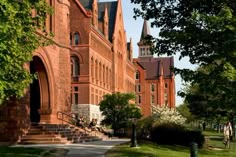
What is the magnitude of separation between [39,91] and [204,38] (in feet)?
74.7

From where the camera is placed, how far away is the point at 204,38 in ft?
48.9

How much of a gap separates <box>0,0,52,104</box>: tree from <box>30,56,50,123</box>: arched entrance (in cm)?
1581

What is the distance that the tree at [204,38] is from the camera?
14242 mm

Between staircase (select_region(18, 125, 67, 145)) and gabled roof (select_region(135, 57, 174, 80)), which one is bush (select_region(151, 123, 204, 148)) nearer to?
staircase (select_region(18, 125, 67, 145))

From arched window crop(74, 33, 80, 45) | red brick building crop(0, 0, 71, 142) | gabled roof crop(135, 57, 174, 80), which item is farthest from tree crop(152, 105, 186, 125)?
gabled roof crop(135, 57, 174, 80)

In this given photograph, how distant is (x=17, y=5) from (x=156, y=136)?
1469cm

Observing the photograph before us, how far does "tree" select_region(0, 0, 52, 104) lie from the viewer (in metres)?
14.5

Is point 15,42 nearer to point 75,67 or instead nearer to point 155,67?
point 75,67

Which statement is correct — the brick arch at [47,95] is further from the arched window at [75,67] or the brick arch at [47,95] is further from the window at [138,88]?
the window at [138,88]

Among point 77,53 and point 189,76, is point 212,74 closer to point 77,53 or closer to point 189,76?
point 189,76

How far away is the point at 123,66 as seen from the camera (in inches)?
3479

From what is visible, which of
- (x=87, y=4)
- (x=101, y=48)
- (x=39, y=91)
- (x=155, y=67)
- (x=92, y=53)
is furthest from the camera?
(x=155, y=67)

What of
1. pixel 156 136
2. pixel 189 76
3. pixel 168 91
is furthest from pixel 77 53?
pixel 168 91

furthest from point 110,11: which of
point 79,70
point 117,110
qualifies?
point 117,110
